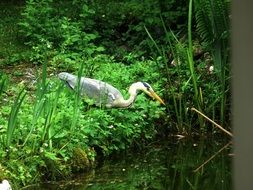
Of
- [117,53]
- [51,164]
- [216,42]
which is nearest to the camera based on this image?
[51,164]

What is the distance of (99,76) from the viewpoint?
314 inches

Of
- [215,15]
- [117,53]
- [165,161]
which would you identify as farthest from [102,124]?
[117,53]

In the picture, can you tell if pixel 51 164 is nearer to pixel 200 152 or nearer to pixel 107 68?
pixel 200 152

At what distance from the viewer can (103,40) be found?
403 inches

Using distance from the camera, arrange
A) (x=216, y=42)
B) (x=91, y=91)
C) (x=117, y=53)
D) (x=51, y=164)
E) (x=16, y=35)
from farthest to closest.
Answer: (x=16, y=35)
(x=117, y=53)
(x=216, y=42)
(x=91, y=91)
(x=51, y=164)

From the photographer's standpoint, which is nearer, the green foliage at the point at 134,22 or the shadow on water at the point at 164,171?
the shadow on water at the point at 164,171

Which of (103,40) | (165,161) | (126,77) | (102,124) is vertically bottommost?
(165,161)

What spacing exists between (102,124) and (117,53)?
3.32 meters

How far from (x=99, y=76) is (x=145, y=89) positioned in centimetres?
87

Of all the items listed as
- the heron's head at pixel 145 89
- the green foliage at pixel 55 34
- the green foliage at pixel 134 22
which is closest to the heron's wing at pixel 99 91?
the heron's head at pixel 145 89

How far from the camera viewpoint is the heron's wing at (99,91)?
6875 millimetres

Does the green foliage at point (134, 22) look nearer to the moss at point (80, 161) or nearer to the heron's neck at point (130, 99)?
the heron's neck at point (130, 99)

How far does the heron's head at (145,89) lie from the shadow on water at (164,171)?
58cm

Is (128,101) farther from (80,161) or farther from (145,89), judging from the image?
(80,161)
